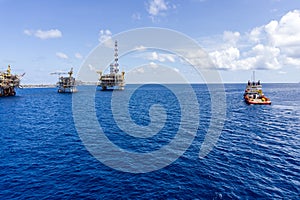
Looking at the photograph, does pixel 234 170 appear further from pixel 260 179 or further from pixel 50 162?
pixel 50 162

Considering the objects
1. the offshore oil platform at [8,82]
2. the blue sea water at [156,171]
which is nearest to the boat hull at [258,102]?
the blue sea water at [156,171]

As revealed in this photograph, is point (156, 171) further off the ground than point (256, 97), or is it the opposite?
point (256, 97)

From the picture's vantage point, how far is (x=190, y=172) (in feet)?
83.0

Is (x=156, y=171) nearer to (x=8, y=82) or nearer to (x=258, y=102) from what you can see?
(x=258, y=102)

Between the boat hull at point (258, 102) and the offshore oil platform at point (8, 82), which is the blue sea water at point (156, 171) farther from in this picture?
the offshore oil platform at point (8, 82)

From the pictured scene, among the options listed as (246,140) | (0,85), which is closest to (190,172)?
(246,140)

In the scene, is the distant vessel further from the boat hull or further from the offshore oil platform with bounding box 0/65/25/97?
the offshore oil platform with bounding box 0/65/25/97

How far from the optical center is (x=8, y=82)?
125812 millimetres

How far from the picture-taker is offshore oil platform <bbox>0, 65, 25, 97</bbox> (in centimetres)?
12244

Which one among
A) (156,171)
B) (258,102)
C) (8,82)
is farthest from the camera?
(8,82)

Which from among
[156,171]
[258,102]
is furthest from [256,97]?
[156,171]

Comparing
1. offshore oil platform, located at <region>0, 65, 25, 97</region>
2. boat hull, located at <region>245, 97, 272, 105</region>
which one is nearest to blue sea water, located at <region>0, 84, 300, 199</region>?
boat hull, located at <region>245, 97, 272, 105</region>

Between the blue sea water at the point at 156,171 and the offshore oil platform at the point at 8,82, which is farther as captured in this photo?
the offshore oil platform at the point at 8,82

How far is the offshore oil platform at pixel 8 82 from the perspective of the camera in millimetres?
122438
